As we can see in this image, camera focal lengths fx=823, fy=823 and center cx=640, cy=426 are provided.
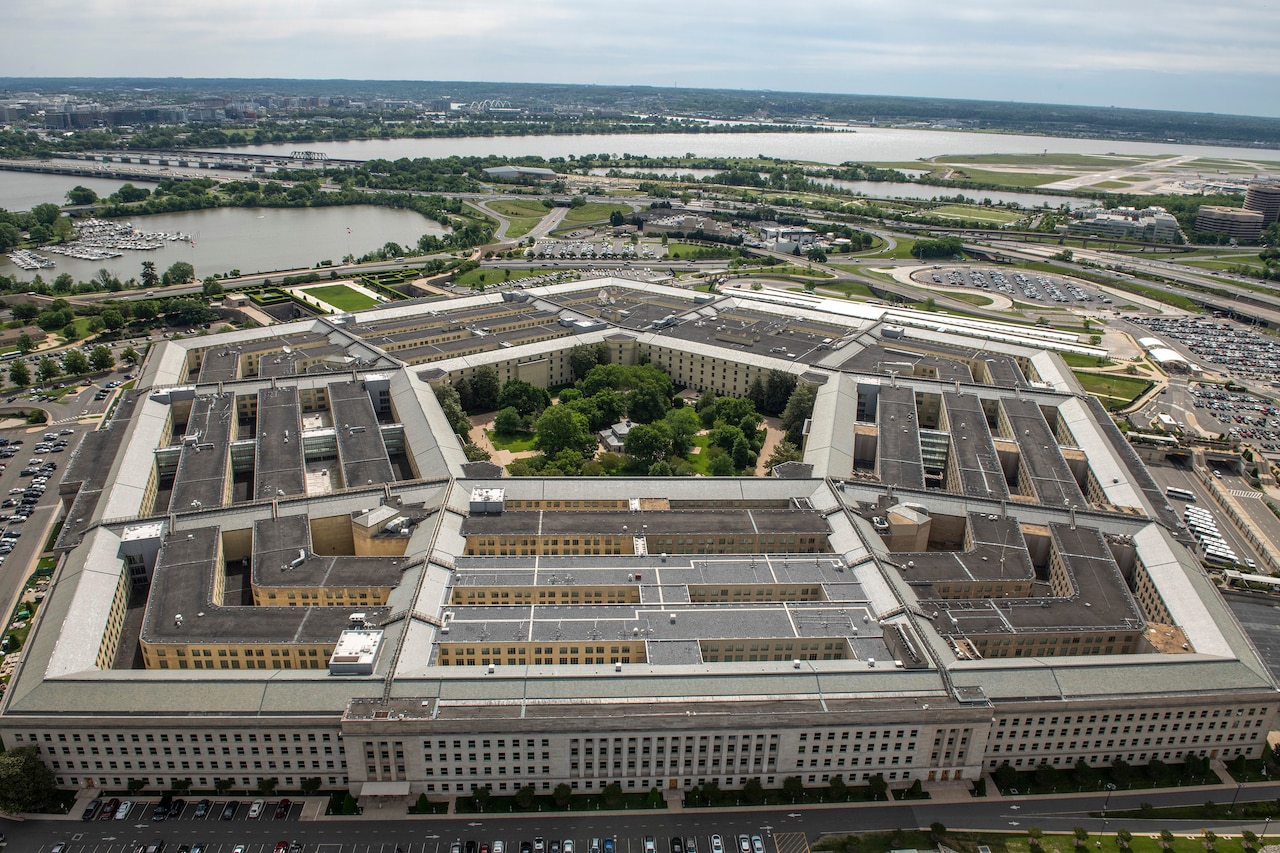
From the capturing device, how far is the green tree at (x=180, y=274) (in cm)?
→ 12575

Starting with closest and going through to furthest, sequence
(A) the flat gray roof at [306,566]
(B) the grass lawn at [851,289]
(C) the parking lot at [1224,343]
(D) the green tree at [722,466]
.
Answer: (A) the flat gray roof at [306,566] < (D) the green tree at [722,466] < (C) the parking lot at [1224,343] < (B) the grass lawn at [851,289]

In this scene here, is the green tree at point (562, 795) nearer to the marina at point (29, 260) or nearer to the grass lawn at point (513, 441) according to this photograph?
the grass lawn at point (513, 441)

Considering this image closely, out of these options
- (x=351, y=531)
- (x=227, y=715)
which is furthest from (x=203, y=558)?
(x=227, y=715)

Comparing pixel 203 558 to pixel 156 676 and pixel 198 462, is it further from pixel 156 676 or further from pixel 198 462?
pixel 198 462

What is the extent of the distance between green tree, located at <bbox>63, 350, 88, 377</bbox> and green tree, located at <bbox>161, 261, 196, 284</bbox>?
37.5m

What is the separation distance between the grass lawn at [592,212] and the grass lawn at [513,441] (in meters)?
109

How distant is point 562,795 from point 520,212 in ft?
537

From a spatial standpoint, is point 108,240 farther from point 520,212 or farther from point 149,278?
point 520,212

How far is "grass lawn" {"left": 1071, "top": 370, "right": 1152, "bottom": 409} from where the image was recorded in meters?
92.9

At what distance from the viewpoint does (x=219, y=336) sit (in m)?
89.0

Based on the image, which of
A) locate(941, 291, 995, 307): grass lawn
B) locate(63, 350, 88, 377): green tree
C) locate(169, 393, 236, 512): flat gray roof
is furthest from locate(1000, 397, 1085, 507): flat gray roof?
locate(63, 350, 88, 377): green tree

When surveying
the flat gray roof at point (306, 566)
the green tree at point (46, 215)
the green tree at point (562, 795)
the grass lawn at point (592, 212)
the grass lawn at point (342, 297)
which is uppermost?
the grass lawn at point (592, 212)

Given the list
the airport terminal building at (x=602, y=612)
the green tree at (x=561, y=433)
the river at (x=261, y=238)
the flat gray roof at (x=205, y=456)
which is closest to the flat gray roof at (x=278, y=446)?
the airport terminal building at (x=602, y=612)

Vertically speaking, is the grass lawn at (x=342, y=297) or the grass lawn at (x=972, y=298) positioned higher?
the grass lawn at (x=972, y=298)
